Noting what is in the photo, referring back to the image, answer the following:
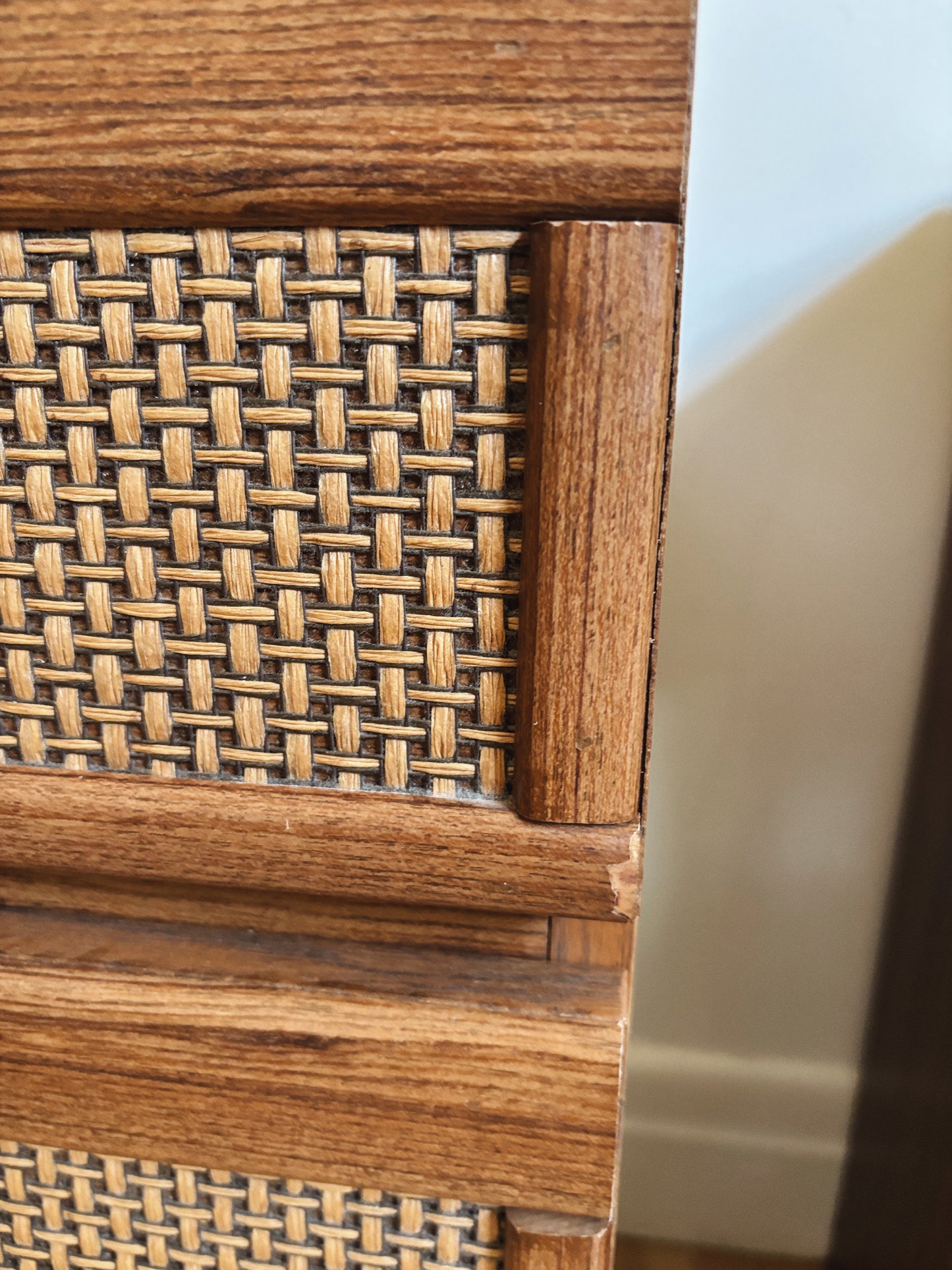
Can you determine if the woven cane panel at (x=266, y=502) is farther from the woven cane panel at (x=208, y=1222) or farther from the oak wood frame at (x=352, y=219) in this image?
the woven cane panel at (x=208, y=1222)

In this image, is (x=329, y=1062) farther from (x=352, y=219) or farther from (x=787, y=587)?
(x=787, y=587)

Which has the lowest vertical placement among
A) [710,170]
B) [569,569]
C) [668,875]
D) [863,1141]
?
[863,1141]

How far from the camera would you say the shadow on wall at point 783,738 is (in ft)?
2.14

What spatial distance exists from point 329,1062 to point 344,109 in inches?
11.3

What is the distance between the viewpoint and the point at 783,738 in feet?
2.38

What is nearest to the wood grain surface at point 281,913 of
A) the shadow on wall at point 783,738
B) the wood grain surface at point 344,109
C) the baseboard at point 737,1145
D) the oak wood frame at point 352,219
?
the oak wood frame at point 352,219

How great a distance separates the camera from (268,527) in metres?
0.29

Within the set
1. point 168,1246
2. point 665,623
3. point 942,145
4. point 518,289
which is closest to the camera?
point 518,289

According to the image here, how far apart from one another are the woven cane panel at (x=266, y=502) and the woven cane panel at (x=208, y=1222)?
0.16 m

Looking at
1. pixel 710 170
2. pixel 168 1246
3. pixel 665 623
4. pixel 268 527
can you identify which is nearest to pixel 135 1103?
pixel 168 1246

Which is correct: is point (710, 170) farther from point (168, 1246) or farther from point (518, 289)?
point (168, 1246)

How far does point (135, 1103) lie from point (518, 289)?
0.30 metres

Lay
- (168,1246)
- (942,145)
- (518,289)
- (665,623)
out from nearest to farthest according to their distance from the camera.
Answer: (518,289), (168,1246), (942,145), (665,623)

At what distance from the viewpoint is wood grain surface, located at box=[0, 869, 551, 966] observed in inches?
13.2
